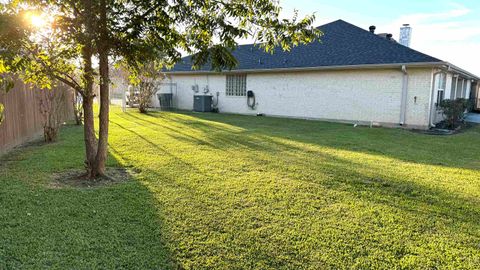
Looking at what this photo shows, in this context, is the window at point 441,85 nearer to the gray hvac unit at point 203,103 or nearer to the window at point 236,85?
the window at point 236,85

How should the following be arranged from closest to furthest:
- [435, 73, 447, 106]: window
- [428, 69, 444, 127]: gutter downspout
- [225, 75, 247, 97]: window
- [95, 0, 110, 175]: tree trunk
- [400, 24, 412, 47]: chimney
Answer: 1. [95, 0, 110, 175]: tree trunk
2. [428, 69, 444, 127]: gutter downspout
3. [435, 73, 447, 106]: window
4. [400, 24, 412, 47]: chimney
5. [225, 75, 247, 97]: window

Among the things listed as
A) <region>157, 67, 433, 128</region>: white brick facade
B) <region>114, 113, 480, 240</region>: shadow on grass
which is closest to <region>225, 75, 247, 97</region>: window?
<region>157, 67, 433, 128</region>: white brick facade

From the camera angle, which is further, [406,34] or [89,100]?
[406,34]

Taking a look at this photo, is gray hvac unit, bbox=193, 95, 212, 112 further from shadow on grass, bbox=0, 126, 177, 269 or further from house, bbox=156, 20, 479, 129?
shadow on grass, bbox=0, 126, 177, 269

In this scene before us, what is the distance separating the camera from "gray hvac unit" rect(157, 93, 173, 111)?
21.0 metres

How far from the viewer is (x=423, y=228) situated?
345 centimetres

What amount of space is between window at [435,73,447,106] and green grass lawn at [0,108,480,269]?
22.2 feet

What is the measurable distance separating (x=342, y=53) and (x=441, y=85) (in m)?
4.22

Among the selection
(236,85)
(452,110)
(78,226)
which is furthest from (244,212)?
(236,85)

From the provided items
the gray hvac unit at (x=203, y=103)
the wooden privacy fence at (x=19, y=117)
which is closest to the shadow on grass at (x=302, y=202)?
the wooden privacy fence at (x=19, y=117)

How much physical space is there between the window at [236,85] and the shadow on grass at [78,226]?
13.8 metres

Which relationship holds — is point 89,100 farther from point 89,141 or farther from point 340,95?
point 340,95

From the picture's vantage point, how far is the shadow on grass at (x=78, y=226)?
2.68 meters

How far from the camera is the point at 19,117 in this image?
7648 millimetres
